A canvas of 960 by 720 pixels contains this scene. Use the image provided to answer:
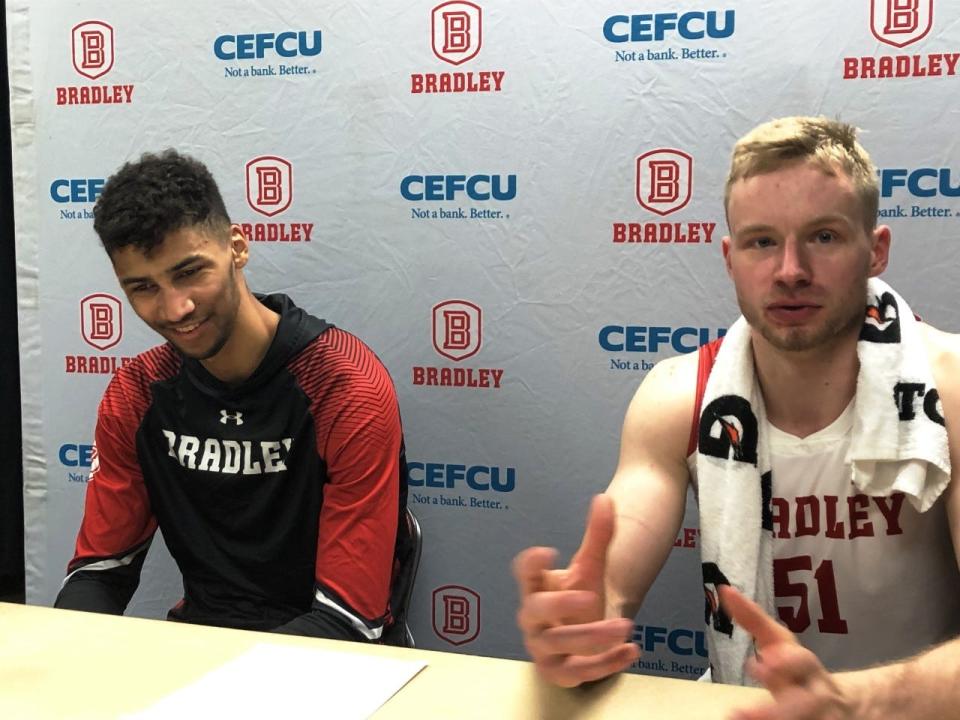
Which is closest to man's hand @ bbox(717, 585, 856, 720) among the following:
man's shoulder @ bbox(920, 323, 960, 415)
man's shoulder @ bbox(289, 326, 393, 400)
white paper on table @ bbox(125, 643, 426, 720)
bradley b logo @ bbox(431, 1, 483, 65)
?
white paper on table @ bbox(125, 643, 426, 720)

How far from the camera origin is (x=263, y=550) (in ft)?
5.35

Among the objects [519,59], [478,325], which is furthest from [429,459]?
[519,59]

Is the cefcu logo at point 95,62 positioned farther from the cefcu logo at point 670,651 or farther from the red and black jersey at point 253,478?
the cefcu logo at point 670,651

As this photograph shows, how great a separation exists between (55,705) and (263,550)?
2.47 feet

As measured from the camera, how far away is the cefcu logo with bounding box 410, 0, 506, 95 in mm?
1845

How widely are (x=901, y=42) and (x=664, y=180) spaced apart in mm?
487

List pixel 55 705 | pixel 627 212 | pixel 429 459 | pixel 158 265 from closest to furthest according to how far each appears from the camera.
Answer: pixel 55 705 → pixel 158 265 → pixel 627 212 → pixel 429 459

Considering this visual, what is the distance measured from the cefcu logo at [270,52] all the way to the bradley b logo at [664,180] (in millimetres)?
748

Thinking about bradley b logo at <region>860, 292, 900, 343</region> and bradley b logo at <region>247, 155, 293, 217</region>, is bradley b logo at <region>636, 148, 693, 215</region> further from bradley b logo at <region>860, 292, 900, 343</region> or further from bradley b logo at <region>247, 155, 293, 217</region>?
bradley b logo at <region>247, 155, 293, 217</region>

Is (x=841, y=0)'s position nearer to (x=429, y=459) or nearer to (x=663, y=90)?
(x=663, y=90)

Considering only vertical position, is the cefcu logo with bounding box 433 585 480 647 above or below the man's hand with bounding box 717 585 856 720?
below

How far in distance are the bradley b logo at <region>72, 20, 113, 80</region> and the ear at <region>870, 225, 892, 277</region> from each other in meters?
1.68

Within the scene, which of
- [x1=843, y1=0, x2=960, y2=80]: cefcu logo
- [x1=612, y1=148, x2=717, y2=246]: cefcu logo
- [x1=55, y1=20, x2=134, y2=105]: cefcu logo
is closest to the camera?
[x1=843, y1=0, x2=960, y2=80]: cefcu logo

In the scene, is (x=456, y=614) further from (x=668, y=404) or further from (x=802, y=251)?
(x=802, y=251)
